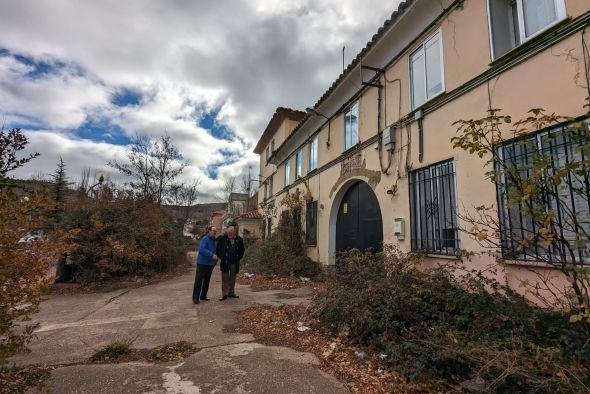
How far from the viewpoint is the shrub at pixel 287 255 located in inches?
429

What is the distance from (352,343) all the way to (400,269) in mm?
1551

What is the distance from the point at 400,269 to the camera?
5.30 metres

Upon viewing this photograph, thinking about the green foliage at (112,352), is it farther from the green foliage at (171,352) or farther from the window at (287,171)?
the window at (287,171)

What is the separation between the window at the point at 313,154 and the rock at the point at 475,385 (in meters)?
9.87

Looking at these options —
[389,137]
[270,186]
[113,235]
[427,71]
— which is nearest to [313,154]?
[389,137]

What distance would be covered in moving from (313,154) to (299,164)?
1977mm

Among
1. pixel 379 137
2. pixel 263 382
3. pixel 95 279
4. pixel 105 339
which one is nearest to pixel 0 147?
pixel 105 339

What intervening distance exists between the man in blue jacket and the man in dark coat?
31 centimetres

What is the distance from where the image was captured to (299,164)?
14930mm

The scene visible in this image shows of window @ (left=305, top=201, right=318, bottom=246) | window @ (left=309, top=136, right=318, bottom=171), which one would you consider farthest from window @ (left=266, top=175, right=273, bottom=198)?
window @ (left=305, top=201, right=318, bottom=246)

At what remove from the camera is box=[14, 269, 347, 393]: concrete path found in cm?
330

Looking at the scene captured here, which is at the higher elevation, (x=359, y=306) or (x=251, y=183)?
(x=251, y=183)

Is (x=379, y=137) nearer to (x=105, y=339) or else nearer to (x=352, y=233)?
(x=352, y=233)

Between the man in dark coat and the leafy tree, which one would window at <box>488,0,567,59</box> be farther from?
the man in dark coat
